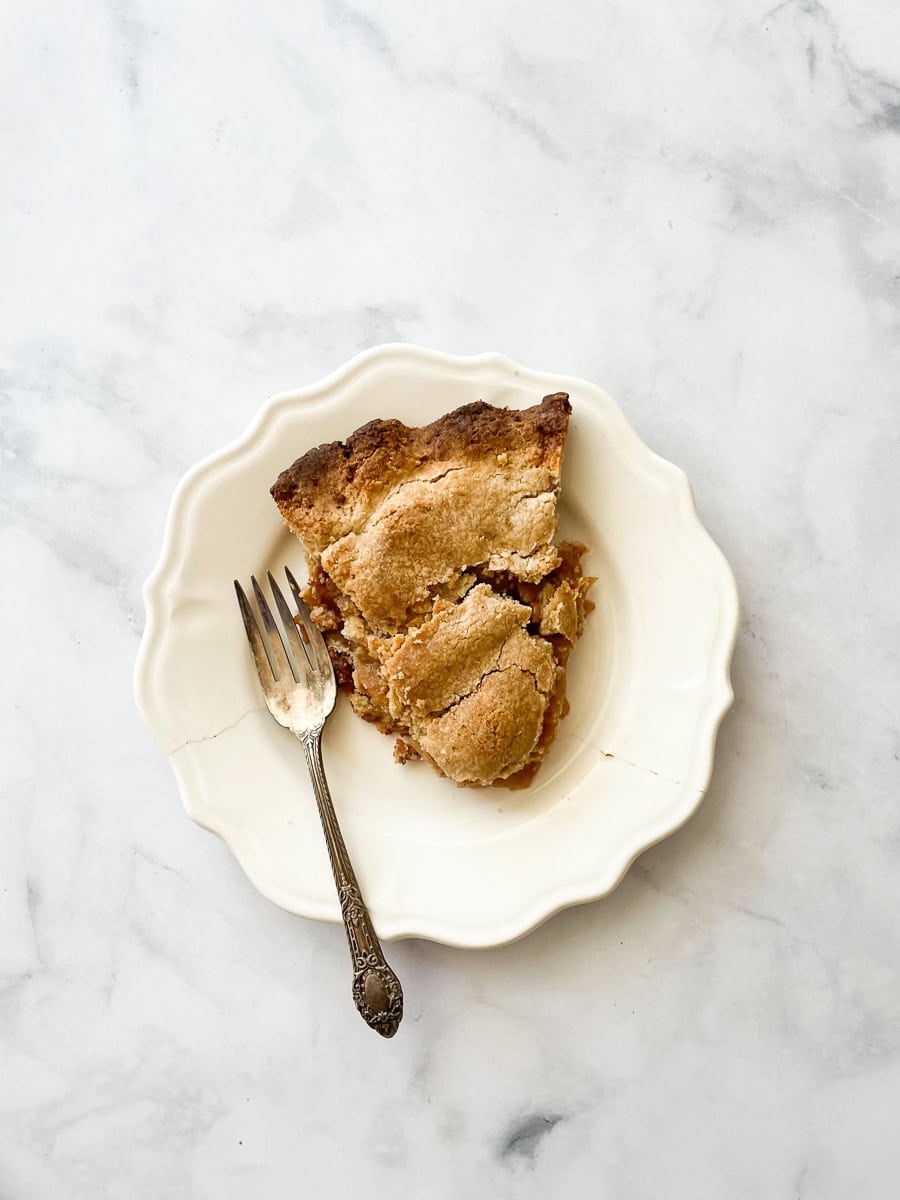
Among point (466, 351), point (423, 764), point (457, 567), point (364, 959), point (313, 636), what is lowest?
point (364, 959)

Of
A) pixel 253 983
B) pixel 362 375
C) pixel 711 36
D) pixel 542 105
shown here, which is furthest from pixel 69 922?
pixel 711 36

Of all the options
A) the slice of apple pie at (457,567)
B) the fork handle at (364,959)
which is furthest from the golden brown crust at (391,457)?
the fork handle at (364,959)

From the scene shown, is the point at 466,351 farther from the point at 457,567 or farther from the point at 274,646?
the point at 274,646

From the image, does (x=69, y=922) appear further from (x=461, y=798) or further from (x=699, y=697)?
(x=699, y=697)

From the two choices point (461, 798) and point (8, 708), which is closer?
point (461, 798)

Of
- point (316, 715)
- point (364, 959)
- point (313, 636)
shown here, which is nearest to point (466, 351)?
point (313, 636)

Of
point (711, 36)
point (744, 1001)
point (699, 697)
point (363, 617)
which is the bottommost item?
point (744, 1001)
